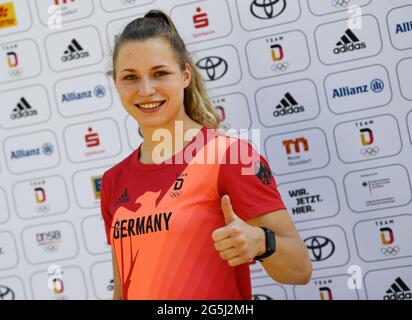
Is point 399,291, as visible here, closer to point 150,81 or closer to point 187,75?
point 187,75

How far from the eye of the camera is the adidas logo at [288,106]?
2.32 m

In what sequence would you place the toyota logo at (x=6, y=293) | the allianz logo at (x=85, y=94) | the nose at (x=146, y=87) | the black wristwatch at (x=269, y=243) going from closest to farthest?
the black wristwatch at (x=269, y=243) < the nose at (x=146, y=87) < the allianz logo at (x=85, y=94) < the toyota logo at (x=6, y=293)

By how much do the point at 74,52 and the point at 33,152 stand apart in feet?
1.62

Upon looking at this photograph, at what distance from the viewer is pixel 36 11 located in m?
2.55

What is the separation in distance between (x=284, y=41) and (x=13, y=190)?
1398 millimetres

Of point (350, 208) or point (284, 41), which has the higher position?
point (284, 41)

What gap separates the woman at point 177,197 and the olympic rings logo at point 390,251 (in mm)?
890

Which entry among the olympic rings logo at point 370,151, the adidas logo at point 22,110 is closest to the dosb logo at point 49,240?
the adidas logo at point 22,110

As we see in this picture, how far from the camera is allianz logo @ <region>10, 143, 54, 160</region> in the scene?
101 inches

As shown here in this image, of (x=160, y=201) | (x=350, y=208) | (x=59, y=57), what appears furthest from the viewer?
(x=59, y=57)

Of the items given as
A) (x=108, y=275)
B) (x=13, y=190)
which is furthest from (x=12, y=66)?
(x=108, y=275)

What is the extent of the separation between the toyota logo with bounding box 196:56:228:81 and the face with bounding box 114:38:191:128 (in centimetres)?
72

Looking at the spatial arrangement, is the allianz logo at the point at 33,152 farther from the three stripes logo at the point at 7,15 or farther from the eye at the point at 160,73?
the eye at the point at 160,73
